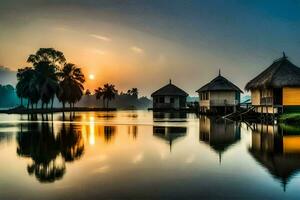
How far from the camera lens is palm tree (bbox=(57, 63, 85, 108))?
83188 mm

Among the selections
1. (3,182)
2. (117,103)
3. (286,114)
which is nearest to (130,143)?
(3,182)

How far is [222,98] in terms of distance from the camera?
58.4 meters

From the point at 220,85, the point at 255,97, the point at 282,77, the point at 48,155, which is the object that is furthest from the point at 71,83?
the point at 48,155

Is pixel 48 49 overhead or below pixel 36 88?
overhead

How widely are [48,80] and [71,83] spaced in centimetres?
1245

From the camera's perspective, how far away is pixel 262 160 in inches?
577

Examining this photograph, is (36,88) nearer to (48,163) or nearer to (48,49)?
(48,49)

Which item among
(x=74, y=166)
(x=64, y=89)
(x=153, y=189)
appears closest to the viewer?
(x=153, y=189)

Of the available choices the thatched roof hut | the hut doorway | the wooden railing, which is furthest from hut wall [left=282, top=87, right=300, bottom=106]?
the thatched roof hut

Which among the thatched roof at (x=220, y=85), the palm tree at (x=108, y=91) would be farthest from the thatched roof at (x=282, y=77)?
the palm tree at (x=108, y=91)

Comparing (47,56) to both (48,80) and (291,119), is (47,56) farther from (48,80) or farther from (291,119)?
(291,119)

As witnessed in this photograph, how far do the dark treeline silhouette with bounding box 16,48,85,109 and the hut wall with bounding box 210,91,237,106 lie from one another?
31.3m

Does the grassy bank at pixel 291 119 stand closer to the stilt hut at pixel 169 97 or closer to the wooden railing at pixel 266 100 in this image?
the wooden railing at pixel 266 100

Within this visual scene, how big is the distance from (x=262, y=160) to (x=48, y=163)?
8.07m
